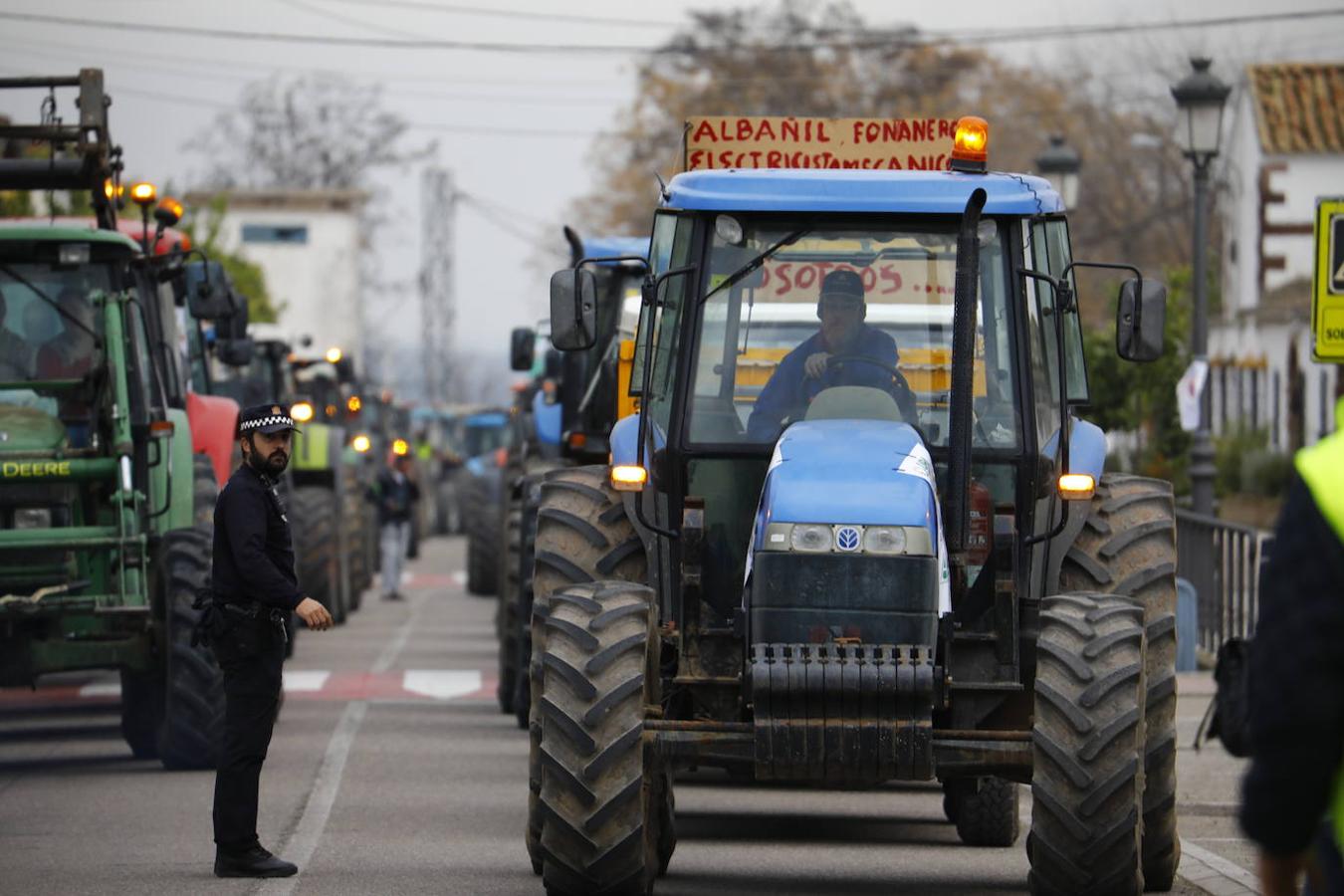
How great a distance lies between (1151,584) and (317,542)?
17034mm

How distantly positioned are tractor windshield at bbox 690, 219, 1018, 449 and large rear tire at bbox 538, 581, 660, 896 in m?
1.28

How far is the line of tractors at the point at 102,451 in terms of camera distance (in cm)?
1461

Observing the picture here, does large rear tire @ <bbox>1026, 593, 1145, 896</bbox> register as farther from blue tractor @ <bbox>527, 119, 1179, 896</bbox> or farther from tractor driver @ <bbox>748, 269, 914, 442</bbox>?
tractor driver @ <bbox>748, 269, 914, 442</bbox>

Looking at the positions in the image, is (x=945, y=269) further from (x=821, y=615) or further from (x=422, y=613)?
(x=422, y=613)

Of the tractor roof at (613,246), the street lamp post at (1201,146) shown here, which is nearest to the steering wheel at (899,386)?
the tractor roof at (613,246)

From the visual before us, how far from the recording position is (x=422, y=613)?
31.1m

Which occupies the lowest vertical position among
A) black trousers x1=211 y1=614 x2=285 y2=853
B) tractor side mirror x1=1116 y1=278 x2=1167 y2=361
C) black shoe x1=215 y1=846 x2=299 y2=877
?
black shoe x1=215 y1=846 x2=299 y2=877

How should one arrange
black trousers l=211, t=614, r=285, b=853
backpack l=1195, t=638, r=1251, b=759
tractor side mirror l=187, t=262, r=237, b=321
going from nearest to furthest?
backpack l=1195, t=638, r=1251, b=759
black trousers l=211, t=614, r=285, b=853
tractor side mirror l=187, t=262, r=237, b=321

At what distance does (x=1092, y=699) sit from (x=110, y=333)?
7.83 meters

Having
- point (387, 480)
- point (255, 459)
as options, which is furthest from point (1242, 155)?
point (255, 459)

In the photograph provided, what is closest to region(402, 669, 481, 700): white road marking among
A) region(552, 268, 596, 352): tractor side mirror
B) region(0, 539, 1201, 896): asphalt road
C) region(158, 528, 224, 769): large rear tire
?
region(0, 539, 1201, 896): asphalt road

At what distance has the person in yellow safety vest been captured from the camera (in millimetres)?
4477

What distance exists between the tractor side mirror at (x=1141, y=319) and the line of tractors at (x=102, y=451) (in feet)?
19.4

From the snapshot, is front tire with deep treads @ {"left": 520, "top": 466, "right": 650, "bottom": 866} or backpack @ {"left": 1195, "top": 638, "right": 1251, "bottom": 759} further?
front tire with deep treads @ {"left": 520, "top": 466, "right": 650, "bottom": 866}
